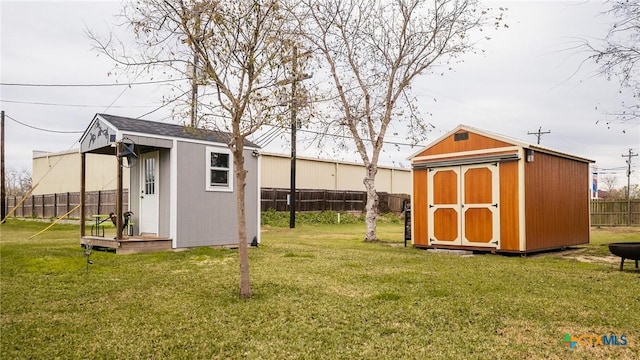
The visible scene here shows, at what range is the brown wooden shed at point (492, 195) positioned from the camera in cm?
1016

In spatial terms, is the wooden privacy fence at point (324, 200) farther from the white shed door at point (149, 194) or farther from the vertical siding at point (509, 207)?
the vertical siding at point (509, 207)

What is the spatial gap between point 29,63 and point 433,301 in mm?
12784

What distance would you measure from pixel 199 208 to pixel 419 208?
522 centimetres

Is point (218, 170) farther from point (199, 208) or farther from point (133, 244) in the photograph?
point (133, 244)

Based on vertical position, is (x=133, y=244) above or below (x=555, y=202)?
below

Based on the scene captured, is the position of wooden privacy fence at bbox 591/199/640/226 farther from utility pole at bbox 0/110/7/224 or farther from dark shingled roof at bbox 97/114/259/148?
utility pole at bbox 0/110/7/224

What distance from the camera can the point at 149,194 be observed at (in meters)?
11.0

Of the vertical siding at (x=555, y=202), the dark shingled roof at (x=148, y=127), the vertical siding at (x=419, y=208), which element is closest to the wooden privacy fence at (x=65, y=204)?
the dark shingled roof at (x=148, y=127)

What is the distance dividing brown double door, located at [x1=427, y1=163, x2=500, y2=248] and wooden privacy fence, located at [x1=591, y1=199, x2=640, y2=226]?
16421mm

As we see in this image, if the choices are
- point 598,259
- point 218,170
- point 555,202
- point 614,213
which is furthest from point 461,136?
point 614,213

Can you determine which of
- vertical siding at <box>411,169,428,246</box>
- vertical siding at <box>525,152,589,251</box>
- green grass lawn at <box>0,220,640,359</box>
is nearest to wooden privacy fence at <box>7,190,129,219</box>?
vertical siding at <box>411,169,428,246</box>

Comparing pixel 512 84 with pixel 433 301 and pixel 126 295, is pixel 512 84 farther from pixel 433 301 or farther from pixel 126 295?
pixel 126 295

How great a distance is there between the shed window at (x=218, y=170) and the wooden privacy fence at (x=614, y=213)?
2008 centimetres

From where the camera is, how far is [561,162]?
11.6 meters
